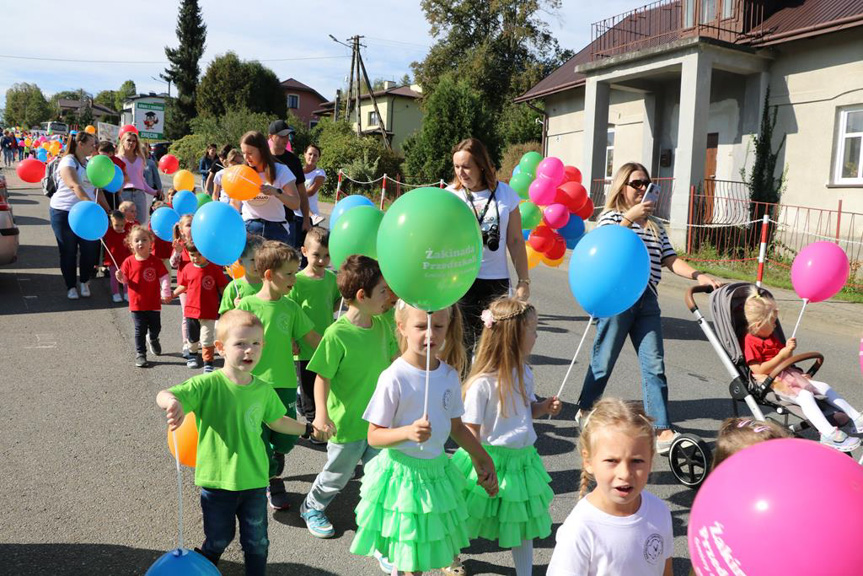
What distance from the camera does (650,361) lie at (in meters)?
4.53

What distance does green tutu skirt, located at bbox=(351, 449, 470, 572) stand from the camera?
263cm

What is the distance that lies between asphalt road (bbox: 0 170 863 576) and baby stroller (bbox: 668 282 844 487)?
17 cm

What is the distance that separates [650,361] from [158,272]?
15.0ft

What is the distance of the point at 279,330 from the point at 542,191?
472 centimetres

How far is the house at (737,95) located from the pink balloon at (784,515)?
15532 mm

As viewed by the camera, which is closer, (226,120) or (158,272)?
(158,272)

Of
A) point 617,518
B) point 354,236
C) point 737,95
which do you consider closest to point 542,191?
point 354,236

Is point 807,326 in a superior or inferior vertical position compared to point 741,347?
inferior

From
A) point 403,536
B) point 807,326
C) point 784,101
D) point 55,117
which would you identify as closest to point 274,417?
point 403,536

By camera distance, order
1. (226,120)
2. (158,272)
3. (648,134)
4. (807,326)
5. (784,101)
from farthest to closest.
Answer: (226,120) < (648,134) < (784,101) < (807,326) < (158,272)

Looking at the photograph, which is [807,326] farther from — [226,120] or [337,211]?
[226,120]

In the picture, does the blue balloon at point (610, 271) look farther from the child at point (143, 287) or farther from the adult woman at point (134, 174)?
the adult woman at point (134, 174)

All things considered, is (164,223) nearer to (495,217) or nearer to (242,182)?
(242,182)

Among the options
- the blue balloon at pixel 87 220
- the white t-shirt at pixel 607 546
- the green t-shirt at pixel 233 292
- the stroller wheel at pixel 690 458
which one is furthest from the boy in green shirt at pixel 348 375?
the blue balloon at pixel 87 220
